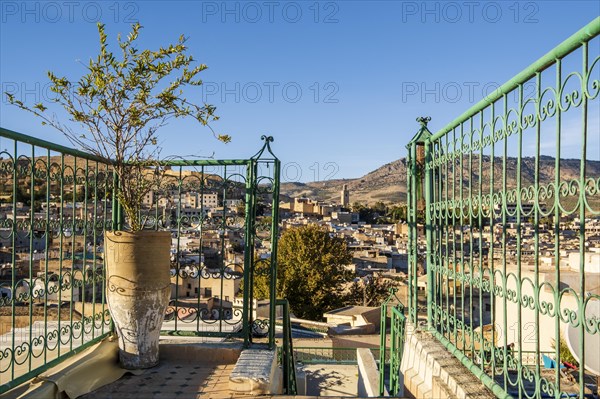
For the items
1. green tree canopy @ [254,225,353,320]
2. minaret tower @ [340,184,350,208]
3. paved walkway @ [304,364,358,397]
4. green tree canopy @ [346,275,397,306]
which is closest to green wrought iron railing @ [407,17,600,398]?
paved walkway @ [304,364,358,397]

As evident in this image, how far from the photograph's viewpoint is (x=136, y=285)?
409 centimetres

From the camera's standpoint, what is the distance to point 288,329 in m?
5.30

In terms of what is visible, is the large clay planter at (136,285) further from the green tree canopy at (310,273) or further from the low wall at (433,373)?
the green tree canopy at (310,273)

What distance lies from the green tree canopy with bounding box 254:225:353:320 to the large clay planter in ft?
83.0

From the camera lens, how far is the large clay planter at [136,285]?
4.09m

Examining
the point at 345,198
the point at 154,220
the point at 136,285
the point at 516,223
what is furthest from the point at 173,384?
the point at 345,198

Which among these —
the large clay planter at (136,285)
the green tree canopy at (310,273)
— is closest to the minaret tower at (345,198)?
the green tree canopy at (310,273)

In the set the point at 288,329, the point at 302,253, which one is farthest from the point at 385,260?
the point at 288,329

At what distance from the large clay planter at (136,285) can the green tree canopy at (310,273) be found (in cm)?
2529

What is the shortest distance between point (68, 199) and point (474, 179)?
3.27 meters

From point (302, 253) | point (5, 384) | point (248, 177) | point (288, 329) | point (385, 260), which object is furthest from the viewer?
point (385, 260)

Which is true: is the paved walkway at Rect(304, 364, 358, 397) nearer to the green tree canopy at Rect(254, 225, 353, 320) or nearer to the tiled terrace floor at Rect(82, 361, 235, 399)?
the tiled terrace floor at Rect(82, 361, 235, 399)

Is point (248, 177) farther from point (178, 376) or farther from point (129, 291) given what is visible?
point (178, 376)

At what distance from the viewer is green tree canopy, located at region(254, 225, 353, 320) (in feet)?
98.3
